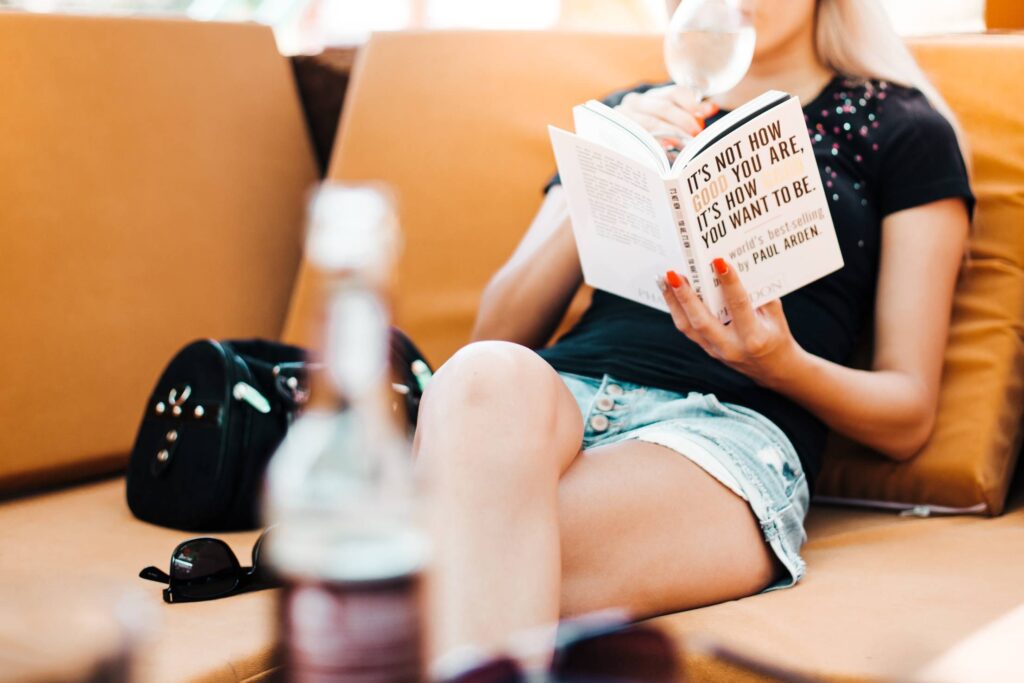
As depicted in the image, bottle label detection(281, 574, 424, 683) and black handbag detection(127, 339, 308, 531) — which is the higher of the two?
bottle label detection(281, 574, 424, 683)

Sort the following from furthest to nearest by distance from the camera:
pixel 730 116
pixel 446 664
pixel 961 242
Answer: pixel 961 242 → pixel 730 116 → pixel 446 664

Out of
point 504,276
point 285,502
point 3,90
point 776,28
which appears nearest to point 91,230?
point 3,90

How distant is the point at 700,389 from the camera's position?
1.29 meters

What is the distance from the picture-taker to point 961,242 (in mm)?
1348

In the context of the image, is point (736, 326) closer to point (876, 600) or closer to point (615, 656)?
point (876, 600)

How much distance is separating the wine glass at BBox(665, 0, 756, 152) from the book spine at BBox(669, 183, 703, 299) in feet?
0.62

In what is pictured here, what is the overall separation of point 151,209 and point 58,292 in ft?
0.68

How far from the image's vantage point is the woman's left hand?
110cm

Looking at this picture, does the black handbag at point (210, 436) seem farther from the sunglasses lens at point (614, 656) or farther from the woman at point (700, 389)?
the sunglasses lens at point (614, 656)

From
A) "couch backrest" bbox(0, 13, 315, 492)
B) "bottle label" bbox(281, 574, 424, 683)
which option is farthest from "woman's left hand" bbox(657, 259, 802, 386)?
"couch backrest" bbox(0, 13, 315, 492)

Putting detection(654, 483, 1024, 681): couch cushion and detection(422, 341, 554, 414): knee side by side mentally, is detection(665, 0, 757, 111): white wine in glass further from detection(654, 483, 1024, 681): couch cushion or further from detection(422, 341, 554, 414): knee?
detection(654, 483, 1024, 681): couch cushion

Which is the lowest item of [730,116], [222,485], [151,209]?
[222,485]

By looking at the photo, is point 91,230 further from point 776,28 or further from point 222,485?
point 776,28

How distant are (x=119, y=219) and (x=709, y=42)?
3.05 ft
